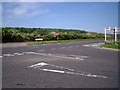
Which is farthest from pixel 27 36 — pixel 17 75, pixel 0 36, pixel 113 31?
pixel 17 75

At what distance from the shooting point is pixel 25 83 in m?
4.29

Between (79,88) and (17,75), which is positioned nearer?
(79,88)

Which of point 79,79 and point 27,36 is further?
point 27,36

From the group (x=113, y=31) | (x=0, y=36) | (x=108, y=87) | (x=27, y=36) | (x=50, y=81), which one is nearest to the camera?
(x=108, y=87)

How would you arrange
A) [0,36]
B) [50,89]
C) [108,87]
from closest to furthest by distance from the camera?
[50,89] → [108,87] → [0,36]

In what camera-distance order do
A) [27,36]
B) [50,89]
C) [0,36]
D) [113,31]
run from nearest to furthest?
[50,89] → [113,31] → [0,36] → [27,36]

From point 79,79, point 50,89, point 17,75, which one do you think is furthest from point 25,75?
point 79,79

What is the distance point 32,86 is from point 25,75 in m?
1.18

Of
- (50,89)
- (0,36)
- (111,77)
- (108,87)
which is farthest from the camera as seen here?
(0,36)

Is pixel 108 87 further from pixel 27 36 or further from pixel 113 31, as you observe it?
pixel 27 36

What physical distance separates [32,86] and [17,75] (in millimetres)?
1354

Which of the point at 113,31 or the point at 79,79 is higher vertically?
the point at 113,31

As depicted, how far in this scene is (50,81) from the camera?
4.48 meters

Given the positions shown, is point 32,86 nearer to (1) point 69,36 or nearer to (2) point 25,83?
(2) point 25,83
